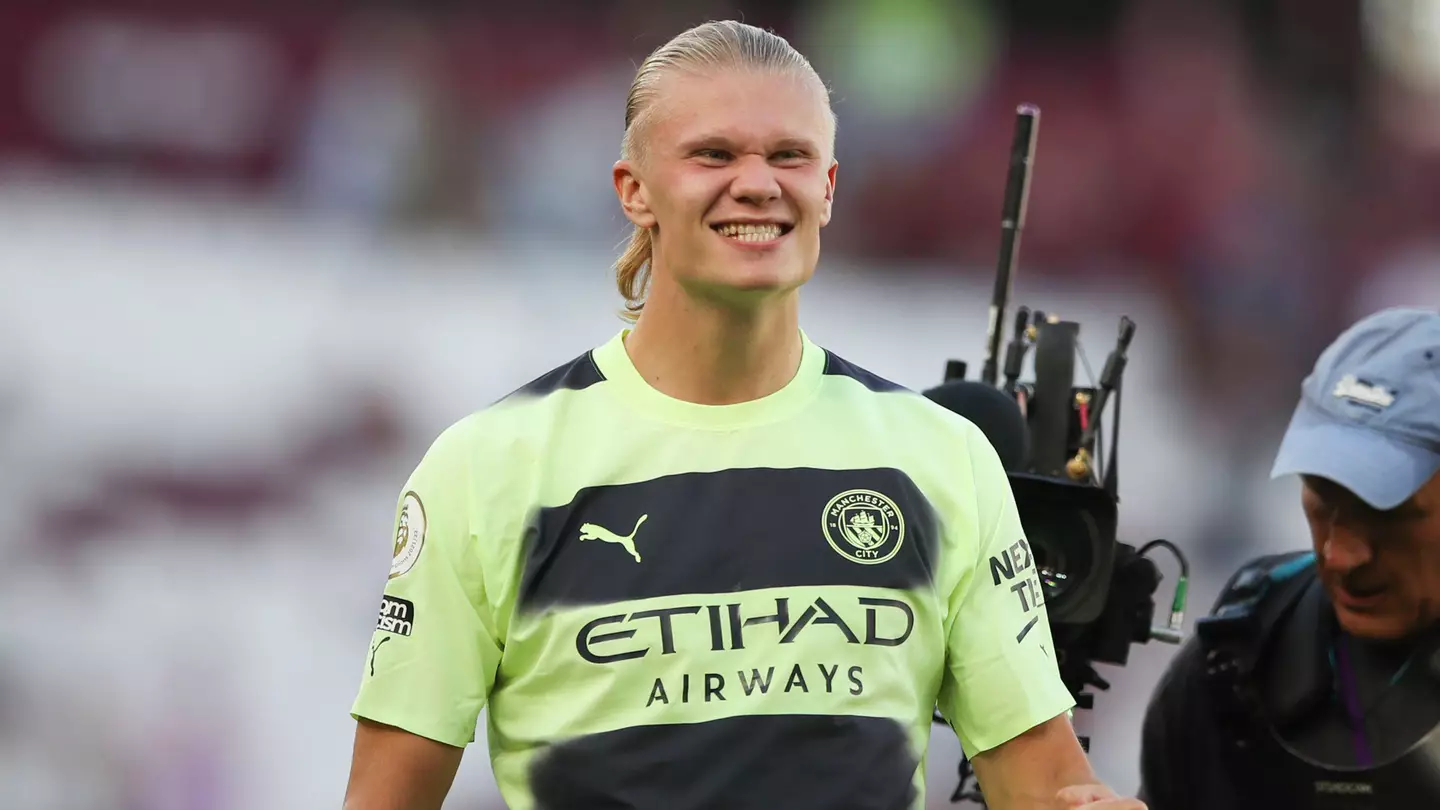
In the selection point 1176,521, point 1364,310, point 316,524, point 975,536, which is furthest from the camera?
point 1364,310

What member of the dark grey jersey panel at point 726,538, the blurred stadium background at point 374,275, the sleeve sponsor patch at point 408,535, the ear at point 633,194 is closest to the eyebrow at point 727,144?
the ear at point 633,194

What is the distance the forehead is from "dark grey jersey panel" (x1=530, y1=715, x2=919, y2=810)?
0.66m

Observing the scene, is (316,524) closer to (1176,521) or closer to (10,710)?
(10,710)

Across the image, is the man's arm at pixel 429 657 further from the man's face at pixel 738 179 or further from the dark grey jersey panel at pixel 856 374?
the dark grey jersey panel at pixel 856 374

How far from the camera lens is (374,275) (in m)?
4.15

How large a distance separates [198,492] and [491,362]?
0.80 meters

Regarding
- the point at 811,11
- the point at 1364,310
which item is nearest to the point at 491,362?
the point at 811,11

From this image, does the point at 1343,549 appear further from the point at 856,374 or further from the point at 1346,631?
the point at 856,374

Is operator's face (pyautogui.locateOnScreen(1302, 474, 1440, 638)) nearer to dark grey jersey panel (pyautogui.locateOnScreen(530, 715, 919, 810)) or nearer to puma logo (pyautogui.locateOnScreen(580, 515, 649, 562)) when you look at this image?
dark grey jersey panel (pyautogui.locateOnScreen(530, 715, 919, 810))

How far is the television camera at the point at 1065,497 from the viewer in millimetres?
2455

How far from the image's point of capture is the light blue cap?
2.21 m

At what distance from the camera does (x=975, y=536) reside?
6.36 ft

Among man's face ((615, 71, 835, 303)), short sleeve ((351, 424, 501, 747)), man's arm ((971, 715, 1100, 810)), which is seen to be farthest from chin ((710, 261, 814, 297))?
man's arm ((971, 715, 1100, 810))

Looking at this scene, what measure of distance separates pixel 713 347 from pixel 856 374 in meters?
0.22
